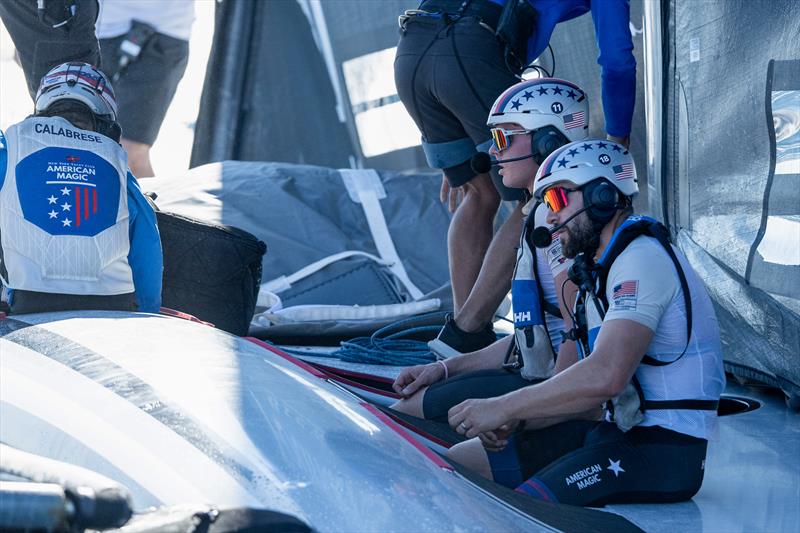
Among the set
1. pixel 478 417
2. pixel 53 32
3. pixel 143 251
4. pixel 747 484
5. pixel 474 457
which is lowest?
pixel 747 484

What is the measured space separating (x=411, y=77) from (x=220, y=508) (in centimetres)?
245

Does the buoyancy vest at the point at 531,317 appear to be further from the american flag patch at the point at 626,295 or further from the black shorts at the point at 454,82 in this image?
the american flag patch at the point at 626,295

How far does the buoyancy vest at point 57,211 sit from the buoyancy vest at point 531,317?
111 centimetres

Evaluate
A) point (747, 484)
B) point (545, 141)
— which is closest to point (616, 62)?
point (545, 141)

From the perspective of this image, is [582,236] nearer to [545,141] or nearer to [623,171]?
[623,171]

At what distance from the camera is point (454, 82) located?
3.66 metres

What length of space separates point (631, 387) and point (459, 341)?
52.1 inches

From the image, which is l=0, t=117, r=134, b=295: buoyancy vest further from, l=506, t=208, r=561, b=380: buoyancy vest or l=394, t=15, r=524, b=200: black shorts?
l=394, t=15, r=524, b=200: black shorts

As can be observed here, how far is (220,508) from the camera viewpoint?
156cm

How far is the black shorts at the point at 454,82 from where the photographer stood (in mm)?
3635

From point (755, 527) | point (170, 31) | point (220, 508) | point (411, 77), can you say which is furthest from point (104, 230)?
point (170, 31)

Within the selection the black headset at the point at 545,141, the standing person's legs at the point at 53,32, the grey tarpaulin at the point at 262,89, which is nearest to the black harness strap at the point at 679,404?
the black headset at the point at 545,141

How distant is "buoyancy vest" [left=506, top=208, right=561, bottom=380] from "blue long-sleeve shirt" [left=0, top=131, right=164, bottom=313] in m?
1.01

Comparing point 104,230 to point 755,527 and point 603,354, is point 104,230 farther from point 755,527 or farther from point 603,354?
point 755,527
